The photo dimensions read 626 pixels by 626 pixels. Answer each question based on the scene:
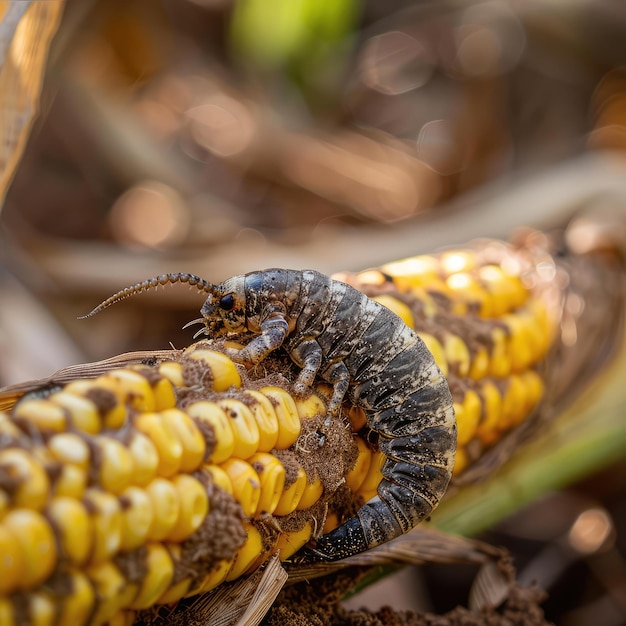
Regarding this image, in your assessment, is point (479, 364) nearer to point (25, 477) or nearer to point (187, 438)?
point (187, 438)

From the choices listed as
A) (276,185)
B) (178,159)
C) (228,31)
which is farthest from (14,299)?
(228,31)

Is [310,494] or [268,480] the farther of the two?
[310,494]

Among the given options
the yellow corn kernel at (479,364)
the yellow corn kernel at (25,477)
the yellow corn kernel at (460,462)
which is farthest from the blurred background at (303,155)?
the yellow corn kernel at (25,477)

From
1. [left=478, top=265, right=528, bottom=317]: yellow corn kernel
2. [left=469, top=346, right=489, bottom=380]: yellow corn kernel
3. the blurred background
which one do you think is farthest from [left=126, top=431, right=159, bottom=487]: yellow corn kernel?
the blurred background

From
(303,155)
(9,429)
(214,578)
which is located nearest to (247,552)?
(214,578)

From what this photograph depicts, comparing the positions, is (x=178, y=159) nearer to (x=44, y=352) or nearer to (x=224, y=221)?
(x=224, y=221)

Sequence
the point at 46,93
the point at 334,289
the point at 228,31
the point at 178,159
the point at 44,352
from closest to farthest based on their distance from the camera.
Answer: the point at 334,289 → the point at 44,352 → the point at 46,93 → the point at 178,159 → the point at 228,31
